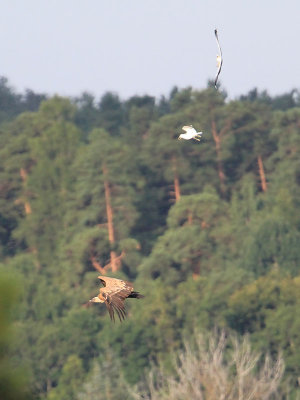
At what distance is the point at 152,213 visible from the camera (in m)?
93.2

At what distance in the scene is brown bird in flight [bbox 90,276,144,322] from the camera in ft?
38.1

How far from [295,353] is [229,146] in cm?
→ 3648

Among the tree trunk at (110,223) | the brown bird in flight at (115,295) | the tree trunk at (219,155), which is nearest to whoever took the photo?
the brown bird in flight at (115,295)

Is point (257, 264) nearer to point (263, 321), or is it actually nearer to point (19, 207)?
point (263, 321)

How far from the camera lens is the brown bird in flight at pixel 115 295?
11.6m

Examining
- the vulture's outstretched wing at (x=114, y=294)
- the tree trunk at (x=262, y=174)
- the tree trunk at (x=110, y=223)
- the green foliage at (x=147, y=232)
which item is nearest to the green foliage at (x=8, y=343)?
the vulture's outstretched wing at (x=114, y=294)

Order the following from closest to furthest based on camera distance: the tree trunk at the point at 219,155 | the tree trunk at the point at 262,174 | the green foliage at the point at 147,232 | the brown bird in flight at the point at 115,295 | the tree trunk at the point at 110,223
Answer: the brown bird in flight at the point at 115,295, the green foliage at the point at 147,232, the tree trunk at the point at 110,223, the tree trunk at the point at 262,174, the tree trunk at the point at 219,155

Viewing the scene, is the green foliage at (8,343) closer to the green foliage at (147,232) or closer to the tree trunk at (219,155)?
the green foliage at (147,232)

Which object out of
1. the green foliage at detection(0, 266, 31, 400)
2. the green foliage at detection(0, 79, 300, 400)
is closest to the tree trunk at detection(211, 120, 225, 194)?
the green foliage at detection(0, 79, 300, 400)

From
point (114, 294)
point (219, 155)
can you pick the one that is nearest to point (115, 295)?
point (114, 294)

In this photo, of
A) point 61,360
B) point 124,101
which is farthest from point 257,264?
point 124,101

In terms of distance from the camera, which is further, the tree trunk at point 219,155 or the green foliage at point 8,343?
the tree trunk at point 219,155

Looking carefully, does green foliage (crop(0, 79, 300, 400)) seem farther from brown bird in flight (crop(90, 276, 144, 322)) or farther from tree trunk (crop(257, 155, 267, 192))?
brown bird in flight (crop(90, 276, 144, 322))

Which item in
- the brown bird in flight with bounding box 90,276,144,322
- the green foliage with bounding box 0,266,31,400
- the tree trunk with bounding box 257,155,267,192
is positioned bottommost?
the green foliage with bounding box 0,266,31,400
